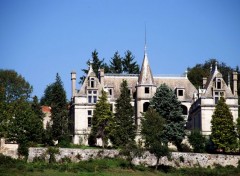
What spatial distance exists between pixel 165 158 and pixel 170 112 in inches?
240

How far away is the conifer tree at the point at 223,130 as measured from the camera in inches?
3157

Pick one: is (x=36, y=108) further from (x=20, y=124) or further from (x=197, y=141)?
(x=197, y=141)

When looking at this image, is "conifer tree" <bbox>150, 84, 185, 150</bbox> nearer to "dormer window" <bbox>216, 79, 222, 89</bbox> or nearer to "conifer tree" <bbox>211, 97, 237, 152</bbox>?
"conifer tree" <bbox>211, 97, 237, 152</bbox>

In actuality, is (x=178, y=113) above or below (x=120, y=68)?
below

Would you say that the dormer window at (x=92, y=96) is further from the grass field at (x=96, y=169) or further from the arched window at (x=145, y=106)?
the grass field at (x=96, y=169)

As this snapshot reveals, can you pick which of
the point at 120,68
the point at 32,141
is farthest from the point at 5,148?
the point at 120,68

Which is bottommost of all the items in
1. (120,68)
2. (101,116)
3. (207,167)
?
(207,167)

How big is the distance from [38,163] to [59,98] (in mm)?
9248

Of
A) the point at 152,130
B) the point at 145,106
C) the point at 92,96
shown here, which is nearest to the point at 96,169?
the point at 152,130

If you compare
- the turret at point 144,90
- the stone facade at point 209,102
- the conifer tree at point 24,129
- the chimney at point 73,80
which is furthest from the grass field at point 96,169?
the chimney at point 73,80

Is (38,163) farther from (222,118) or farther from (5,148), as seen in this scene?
(222,118)

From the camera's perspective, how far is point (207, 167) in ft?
258

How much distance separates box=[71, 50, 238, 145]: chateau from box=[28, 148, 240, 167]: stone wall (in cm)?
659

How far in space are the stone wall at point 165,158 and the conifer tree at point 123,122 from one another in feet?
8.84
